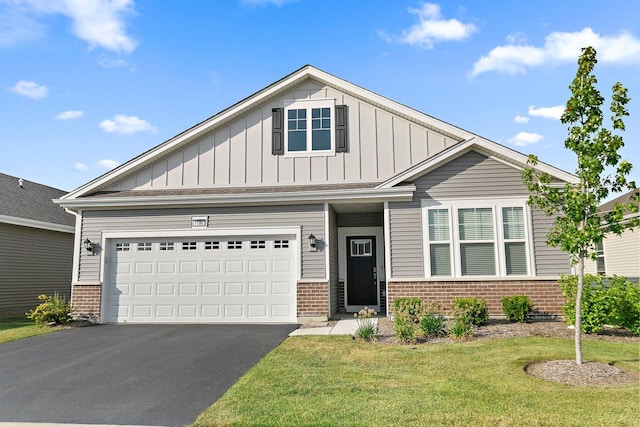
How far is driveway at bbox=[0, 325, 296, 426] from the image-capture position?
4.96 meters

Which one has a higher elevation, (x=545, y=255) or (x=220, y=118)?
(x=220, y=118)

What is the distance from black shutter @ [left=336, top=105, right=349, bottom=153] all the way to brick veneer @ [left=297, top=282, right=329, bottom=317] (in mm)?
3940

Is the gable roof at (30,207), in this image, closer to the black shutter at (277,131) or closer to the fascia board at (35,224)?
the fascia board at (35,224)

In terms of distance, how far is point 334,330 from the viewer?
9758 millimetres

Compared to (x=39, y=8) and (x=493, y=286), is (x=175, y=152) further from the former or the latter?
(x=493, y=286)

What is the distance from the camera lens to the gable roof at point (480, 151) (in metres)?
10.6

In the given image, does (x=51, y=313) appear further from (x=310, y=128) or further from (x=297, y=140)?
(x=310, y=128)

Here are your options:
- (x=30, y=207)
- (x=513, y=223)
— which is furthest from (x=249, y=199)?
(x=30, y=207)

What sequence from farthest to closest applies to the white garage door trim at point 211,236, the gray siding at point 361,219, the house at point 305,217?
the gray siding at point 361,219
the white garage door trim at point 211,236
the house at point 305,217

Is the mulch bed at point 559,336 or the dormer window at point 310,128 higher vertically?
the dormer window at point 310,128

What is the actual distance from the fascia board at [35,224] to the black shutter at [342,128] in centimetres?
1136

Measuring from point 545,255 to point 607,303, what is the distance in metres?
2.32

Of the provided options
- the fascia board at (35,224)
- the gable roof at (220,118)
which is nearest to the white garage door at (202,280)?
the gable roof at (220,118)

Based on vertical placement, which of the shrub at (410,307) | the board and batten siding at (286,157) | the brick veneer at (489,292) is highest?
the board and batten siding at (286,157)
